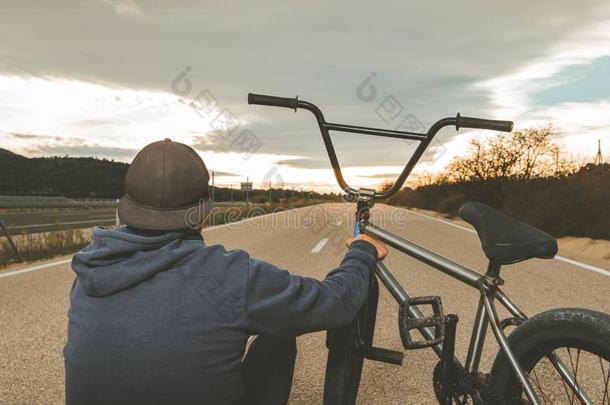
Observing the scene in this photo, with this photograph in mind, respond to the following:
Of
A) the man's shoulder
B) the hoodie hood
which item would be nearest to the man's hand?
the man's shoulder

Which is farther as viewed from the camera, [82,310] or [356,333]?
[356,333]

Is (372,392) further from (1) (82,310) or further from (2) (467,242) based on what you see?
(2) (467,242)

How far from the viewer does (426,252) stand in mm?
2285

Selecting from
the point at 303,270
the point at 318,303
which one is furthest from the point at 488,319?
the point at 303,270

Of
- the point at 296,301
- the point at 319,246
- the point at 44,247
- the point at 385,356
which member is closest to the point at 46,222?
the point at 44,247

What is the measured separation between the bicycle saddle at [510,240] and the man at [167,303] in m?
0.72

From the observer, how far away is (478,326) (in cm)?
213

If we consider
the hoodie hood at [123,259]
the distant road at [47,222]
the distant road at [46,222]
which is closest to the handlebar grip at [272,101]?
the hoodie hood at [123,259]

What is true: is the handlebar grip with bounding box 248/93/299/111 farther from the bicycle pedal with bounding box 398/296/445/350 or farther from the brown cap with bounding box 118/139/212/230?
the bicycle pedal with bounding box 398/296/445/350

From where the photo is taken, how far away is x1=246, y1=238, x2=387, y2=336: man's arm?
168 centimetres

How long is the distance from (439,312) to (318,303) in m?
0.70

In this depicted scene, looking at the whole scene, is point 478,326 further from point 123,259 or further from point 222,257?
point 123,259

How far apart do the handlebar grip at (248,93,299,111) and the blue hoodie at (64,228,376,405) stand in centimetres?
105

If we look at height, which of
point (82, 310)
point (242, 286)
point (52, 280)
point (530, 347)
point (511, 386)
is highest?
point (242, 286)
